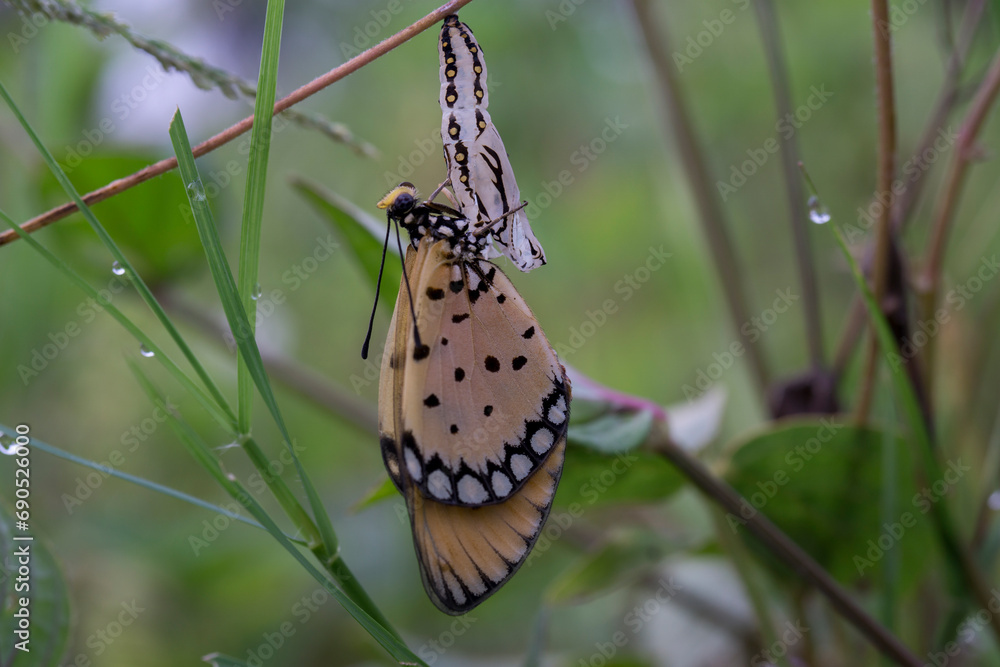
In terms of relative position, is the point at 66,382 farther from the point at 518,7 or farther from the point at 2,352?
the point at 518,7

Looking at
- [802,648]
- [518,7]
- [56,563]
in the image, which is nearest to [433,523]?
[56,563]

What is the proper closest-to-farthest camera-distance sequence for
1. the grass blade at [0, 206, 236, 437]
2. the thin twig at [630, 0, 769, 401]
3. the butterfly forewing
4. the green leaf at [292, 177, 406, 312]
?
the grass blade at [0, 206, 236, 437] < the butterfly forewing < the green leaf at [292, 177, 406, 312] < the thin twig at [630, 0, 769, 401]

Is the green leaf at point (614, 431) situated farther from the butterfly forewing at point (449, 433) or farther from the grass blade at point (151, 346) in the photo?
the grass blade at point (151, 346)

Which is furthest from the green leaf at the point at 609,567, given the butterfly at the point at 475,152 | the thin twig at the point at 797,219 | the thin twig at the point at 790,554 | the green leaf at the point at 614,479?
the butterfly at the point at 475,152

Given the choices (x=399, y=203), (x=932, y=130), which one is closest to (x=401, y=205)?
(x=399, y=203)

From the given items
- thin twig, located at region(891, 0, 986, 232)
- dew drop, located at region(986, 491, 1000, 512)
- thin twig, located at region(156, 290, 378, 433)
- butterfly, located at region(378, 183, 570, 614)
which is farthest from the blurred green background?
butterfly, located at region(378, 183, 570, 614)

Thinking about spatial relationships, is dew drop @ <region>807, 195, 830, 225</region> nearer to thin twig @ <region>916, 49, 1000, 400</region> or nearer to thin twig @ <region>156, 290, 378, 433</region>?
thin twig @ <region>916, 49, 1000, 400</region>
